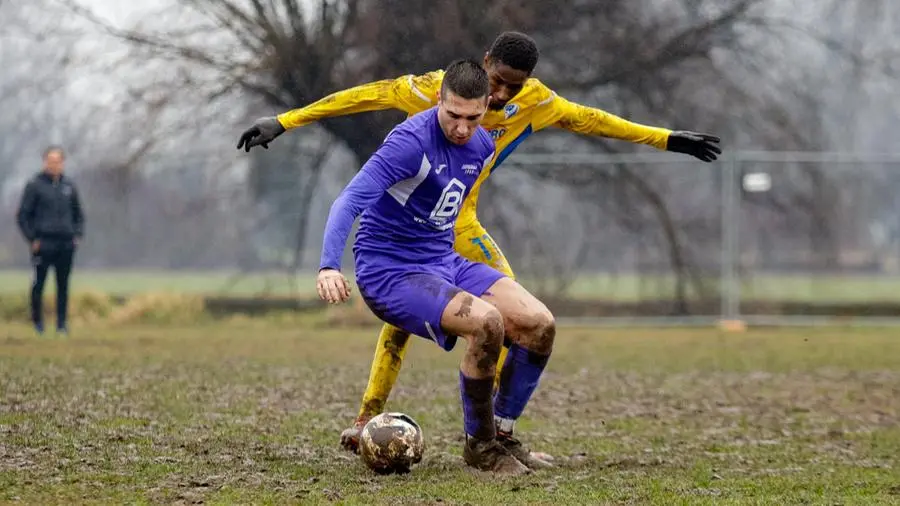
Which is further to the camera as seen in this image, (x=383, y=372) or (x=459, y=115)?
(x=383, y=372)

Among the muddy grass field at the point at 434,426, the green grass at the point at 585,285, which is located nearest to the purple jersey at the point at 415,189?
the muddy grass field at the point at 434,426

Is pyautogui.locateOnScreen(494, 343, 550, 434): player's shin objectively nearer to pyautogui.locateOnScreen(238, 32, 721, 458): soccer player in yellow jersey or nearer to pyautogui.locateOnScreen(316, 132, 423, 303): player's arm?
pyautogui.locateOnScreen(238, 32, 721, 458): soccer player in yellow jersey

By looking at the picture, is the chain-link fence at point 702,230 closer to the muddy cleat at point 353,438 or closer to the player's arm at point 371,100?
the player's arm at point 371,100

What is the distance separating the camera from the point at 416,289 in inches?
237

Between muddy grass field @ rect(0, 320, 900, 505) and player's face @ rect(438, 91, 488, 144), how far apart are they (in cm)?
168

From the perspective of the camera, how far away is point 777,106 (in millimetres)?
21531

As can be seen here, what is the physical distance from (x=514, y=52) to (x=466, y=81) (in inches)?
25.2

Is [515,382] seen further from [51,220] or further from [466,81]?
[51,220]

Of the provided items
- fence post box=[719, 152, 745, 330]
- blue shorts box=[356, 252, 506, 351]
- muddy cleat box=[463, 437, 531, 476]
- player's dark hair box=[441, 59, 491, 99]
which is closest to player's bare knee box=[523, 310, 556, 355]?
blue shorts box=[356, 252, 506, 351]

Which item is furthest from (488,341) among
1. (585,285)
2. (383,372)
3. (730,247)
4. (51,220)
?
(730,247)

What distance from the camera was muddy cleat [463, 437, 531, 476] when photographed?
606 centimetres

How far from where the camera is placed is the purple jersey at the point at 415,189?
5.86 m

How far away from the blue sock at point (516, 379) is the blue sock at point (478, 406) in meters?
0.40

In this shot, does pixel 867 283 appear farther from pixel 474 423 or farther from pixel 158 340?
pixel 474 423
